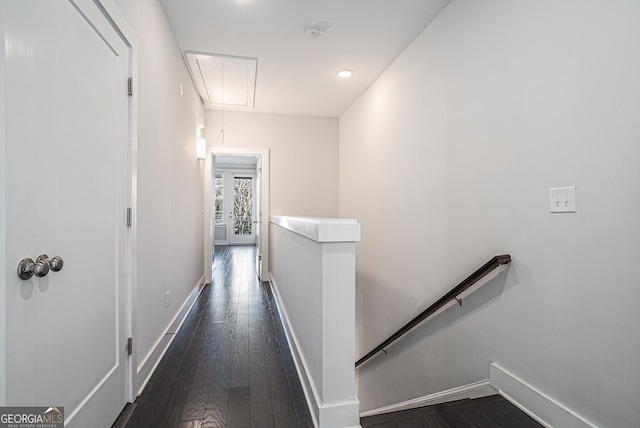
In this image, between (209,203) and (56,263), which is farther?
(209,203)

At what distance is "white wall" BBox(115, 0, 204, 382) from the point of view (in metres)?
1.77

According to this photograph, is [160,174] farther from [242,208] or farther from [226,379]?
[242,208]

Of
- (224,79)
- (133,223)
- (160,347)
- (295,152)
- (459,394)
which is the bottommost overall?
(459,394)

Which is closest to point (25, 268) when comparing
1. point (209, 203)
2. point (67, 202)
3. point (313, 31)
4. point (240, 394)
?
point (67, 202)

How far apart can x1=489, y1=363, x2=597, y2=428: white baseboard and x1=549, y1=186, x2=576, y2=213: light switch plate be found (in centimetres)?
93

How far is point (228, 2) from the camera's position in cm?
223

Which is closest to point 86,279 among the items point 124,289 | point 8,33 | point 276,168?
point 124,289

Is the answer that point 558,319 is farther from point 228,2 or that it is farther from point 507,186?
point 228,2

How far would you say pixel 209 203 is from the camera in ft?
14.6

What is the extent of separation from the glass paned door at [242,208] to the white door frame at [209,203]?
5004 mm

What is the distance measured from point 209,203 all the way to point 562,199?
4.13 m

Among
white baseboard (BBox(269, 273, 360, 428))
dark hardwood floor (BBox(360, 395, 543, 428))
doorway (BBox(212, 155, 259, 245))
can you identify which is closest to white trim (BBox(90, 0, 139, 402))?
white baseboard (BBox(269, 273, 360, 428))

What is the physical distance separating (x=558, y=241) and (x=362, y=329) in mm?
2854

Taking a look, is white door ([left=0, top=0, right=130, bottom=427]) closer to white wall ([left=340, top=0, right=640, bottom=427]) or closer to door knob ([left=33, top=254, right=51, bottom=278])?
door knob ([left=33, top=254, right=51, bottom=278])
